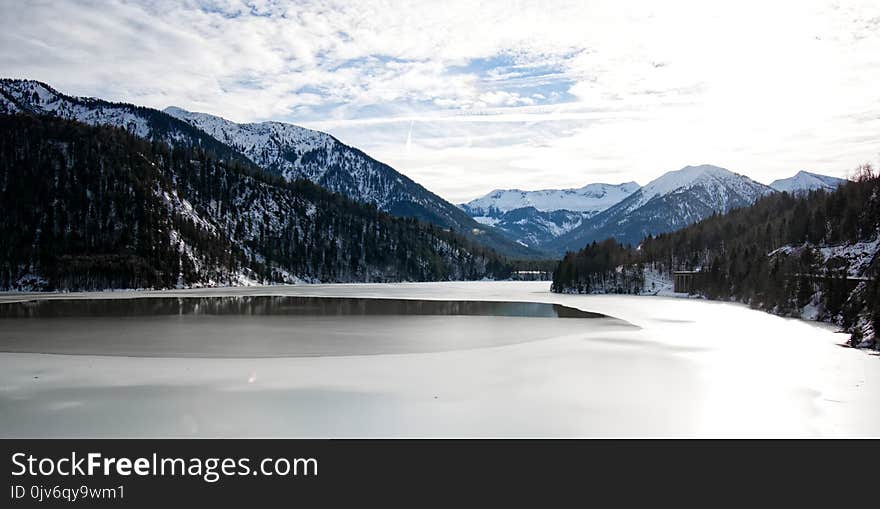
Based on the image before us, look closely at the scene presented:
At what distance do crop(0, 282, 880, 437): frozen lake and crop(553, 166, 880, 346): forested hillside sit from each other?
36.2ft

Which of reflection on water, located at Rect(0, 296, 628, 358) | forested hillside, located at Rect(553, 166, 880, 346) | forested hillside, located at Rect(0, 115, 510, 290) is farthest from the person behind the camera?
forested hillside, located at Rect(0, 115, 510, 290)

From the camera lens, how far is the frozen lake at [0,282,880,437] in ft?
51.0

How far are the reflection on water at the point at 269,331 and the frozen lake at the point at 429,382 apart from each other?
239 millimetres

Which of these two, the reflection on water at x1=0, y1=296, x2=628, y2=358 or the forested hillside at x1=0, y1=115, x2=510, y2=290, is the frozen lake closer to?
the reflection on water at x1=0, y1=296, x2=628, y2=358

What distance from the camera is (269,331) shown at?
39688mm

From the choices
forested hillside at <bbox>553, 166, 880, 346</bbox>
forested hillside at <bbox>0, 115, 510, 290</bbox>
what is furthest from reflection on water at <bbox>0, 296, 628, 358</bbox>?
forested hillside at <bbox>0, 115, 510, 290</bbox>

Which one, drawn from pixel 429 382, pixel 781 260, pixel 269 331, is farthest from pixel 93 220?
pixel 429 382

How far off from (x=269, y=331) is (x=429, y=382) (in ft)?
Result: 68.1

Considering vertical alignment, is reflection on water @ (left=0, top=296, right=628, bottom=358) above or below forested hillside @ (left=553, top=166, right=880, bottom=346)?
below

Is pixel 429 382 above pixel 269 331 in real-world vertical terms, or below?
below

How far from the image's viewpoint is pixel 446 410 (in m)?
17.2

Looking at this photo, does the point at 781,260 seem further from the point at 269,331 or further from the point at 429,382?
the point at 429,382
